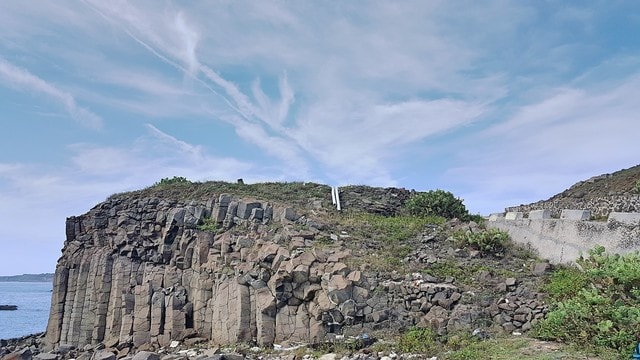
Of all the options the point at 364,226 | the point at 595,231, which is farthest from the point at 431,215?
the point at 595,231

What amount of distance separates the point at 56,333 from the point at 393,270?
47.5 ft

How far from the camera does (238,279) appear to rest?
16.4 meters

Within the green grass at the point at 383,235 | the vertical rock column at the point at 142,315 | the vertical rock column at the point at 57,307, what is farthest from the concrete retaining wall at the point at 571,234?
the vertical rock column at the point at 57,307

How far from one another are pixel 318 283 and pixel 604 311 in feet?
23.9

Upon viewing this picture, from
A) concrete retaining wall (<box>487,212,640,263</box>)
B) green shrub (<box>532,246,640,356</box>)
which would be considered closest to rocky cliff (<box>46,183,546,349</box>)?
green shrub (<box>532,246,640,356</box>)

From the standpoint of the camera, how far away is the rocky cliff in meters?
14.1

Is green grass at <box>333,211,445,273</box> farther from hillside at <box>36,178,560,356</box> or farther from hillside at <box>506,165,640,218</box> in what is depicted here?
hillside at <box>506,165,640,218</box>

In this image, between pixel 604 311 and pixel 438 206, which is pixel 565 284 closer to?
pixel 604 311

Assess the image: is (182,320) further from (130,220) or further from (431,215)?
(431,215)

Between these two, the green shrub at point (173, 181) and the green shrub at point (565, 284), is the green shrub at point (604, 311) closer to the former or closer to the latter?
the green shrub at point (565, 284)

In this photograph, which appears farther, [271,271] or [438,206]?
[438,206]

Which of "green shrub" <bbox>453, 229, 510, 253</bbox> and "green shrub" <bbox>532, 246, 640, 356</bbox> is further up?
"green shrub" <bbox>453, 229, 510, 253</bbox>

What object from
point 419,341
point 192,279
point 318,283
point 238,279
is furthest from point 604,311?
point 192,279

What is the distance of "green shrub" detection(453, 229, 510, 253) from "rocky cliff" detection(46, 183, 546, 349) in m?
0.77
